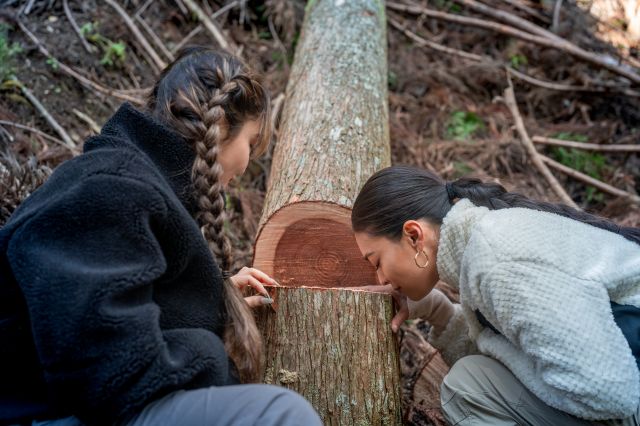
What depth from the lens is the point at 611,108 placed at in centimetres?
509

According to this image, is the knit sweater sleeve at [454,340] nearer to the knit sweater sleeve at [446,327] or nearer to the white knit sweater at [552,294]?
the knit sweater sleeve at [446,327]

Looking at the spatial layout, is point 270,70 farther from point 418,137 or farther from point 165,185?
point 165,185

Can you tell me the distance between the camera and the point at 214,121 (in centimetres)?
177

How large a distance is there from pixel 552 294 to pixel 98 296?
137 centimetres

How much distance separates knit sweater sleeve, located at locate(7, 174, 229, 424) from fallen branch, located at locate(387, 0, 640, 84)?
475 centimetres

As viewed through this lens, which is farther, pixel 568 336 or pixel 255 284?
pixel 255 284

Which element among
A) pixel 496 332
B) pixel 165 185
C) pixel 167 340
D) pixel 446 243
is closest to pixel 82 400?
pixel 167 340

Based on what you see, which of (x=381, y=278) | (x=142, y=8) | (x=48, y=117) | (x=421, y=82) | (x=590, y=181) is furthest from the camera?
(x=421, y=82)

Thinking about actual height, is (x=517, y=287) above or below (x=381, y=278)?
above

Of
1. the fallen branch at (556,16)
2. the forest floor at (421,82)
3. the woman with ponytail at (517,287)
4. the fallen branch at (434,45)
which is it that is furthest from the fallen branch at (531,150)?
the woman with ponytail at (517,287)

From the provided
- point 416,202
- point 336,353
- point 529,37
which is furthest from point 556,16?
point 336,353

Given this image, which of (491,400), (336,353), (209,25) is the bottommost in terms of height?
(491,400)

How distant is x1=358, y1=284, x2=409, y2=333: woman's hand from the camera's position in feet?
7.55

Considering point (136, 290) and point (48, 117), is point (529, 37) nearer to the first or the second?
point (48, 117)
